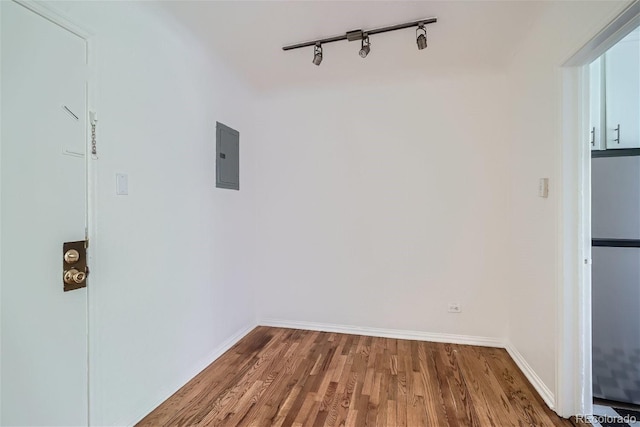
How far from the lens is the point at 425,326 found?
2771mm

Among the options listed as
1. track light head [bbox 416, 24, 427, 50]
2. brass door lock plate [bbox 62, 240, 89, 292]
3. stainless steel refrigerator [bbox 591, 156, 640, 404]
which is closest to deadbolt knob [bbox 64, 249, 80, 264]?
brass door lock plate [bbox 62, 240, 89, 292]

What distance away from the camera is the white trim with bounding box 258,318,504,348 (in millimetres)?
2650

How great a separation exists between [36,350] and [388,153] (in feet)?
9.20

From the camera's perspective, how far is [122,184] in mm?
1610

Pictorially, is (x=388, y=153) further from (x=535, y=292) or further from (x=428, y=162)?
(x=535, y=292)

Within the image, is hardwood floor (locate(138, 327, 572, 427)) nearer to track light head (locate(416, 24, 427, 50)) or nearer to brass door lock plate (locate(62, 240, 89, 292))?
brass door lock plate (locate(62, 240, 89, 292))

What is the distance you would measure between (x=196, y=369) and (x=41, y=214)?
1.56 m

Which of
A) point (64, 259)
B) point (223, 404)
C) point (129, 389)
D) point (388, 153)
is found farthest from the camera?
point (388, 153)

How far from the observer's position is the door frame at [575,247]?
5.40 ft

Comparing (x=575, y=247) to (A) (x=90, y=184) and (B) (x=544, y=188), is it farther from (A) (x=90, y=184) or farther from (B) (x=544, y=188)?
(A) (x=90, y=184)

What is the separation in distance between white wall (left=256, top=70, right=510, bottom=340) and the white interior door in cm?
185

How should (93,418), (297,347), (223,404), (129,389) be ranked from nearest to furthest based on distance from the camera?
(93,418), (129,389), (223,404), (297,347)

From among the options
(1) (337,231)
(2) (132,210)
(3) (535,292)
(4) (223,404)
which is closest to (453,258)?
(3) (535,292)

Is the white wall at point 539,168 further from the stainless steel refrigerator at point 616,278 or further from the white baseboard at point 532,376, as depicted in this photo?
the stainless steel refrigerator at point 616,278
